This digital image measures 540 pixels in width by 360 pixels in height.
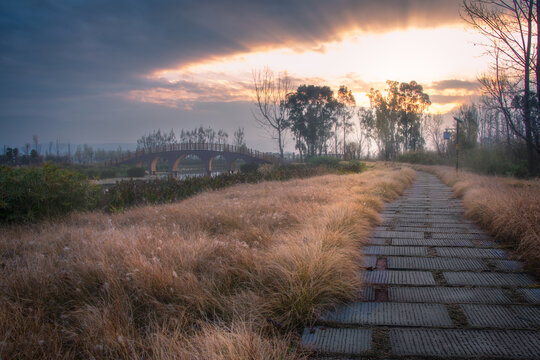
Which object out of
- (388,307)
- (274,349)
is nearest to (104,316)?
(274,349)

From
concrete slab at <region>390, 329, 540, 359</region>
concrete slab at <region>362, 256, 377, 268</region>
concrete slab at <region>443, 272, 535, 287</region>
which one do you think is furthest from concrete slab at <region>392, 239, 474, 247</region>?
concrete slab at <region>390, 329, 540, 359</region>

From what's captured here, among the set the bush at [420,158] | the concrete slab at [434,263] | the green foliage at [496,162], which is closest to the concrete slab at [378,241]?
the concrete slab at [434,263]

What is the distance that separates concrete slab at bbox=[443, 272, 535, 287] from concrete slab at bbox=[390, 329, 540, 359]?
0.89 meters

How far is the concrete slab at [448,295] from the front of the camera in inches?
98.3

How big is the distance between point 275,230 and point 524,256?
115 inches

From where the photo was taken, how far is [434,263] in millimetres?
3439

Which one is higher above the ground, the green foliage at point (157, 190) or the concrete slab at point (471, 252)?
the green foliage at point (157, 190)

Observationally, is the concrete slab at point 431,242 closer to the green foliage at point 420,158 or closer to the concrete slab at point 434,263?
the concrete slab at point 434,263

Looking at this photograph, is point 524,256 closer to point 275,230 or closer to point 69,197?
point 275,230

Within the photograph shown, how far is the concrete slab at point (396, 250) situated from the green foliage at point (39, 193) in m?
6.22

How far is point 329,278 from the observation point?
105 inches

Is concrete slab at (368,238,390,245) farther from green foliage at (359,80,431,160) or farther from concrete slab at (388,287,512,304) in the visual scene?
green foliage at (359,80,431,160)

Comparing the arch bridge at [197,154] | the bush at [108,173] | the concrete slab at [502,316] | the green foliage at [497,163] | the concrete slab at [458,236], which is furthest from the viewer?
the arch bridge at [197,154]

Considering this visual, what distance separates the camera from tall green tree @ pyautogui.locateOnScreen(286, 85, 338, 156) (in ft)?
135
